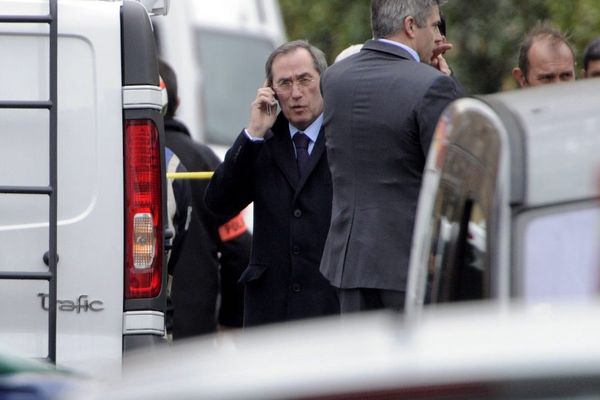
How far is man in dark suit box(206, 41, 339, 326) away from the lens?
6102 millimetres

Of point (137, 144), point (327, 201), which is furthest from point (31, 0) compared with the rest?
point (327, 201)

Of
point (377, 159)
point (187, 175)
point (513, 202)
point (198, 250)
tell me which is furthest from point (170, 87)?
point (513, 202)

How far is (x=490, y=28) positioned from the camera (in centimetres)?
1747

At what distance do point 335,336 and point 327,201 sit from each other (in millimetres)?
4014

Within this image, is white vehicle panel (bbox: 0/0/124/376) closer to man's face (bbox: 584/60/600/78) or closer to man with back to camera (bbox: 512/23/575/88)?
man with back to camera (bbox: 512/23/575/88)

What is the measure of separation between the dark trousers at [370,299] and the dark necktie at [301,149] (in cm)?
81

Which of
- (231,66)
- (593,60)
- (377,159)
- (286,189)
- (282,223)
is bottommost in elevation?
(282,223)

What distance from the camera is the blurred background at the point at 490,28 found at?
16781 mm

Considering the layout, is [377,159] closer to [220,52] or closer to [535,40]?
[535,40]

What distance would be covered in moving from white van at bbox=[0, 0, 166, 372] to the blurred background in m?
11.6

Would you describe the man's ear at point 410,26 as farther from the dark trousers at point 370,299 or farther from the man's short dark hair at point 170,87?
the man's short dark hair at point 170,87

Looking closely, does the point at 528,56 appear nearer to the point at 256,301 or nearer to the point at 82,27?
the point at 256,301

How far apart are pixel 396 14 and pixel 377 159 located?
0.65 meters

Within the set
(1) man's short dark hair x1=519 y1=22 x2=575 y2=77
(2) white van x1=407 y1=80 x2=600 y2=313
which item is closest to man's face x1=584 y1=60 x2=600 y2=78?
(1) man's short dark hair x1=519 y1=22 x2=575 y2=77
